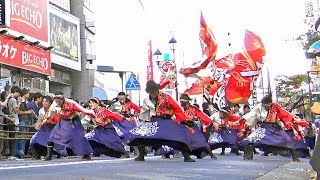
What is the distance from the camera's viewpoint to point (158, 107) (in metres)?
10.6

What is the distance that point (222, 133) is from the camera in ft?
52.0

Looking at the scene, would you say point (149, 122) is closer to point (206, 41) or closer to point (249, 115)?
point (249, 115)

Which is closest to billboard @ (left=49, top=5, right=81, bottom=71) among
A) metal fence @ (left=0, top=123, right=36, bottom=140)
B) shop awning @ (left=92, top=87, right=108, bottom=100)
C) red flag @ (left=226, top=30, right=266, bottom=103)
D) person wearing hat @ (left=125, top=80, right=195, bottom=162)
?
shop awning @ (left=92, top=87, right=108, bottom=100)

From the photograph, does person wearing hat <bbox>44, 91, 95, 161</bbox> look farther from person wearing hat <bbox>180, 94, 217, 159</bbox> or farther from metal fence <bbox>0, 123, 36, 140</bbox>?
person wearing hat <bbox>180, 94, 217, 159</bbox>

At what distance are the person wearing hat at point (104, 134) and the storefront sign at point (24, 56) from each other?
810cm

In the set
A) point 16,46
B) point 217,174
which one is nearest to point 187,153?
point 217,174

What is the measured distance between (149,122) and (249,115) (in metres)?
2.61

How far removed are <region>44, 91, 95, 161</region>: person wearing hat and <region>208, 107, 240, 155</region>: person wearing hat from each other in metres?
4.40

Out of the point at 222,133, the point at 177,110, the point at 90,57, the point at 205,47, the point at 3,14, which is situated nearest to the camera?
the point at 177,110

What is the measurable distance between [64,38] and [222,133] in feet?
47.6

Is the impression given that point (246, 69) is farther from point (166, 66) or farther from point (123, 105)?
point (123, 105)

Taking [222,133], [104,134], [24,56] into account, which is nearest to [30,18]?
[24,56]

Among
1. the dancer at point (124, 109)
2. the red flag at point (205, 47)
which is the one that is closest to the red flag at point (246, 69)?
the red flag at point (205, 47)

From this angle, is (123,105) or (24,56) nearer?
(123,105)
